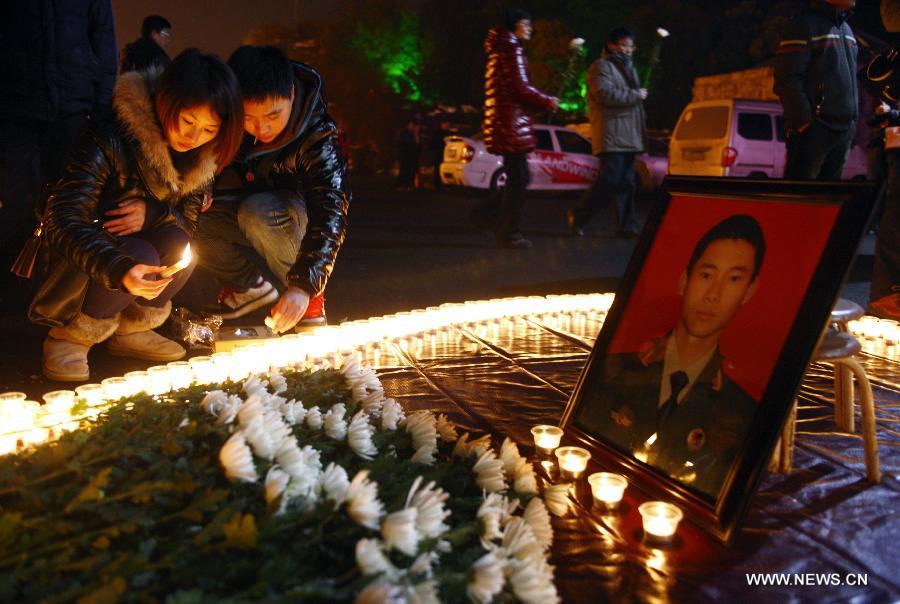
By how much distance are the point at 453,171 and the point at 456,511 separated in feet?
48.5

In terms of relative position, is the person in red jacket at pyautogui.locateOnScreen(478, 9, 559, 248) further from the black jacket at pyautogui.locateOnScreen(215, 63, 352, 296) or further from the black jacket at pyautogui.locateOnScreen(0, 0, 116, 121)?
the black jacket at pyautogui.locateOnScreen(215, 63, 352, 296)

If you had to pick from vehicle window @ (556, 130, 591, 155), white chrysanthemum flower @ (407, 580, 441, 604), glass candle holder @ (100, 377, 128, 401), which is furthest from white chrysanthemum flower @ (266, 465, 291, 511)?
vehicle window @ (556, 130, 591, 155)

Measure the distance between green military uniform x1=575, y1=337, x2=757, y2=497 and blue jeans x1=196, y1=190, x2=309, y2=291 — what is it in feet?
7.01

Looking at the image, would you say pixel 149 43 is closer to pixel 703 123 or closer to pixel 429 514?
pixel 429 514

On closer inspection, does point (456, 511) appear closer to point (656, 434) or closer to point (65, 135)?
point (656, 434)

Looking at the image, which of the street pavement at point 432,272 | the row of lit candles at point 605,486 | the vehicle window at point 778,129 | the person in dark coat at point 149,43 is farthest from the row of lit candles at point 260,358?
the vehicle window at point 778,129

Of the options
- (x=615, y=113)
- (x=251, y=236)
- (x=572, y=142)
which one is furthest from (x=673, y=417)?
(x=572, y=142)

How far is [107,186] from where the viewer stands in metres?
3.02

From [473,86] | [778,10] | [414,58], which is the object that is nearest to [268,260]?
[778,10]

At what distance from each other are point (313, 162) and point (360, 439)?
2206 mm

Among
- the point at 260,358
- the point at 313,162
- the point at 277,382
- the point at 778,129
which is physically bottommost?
the point at 260,358

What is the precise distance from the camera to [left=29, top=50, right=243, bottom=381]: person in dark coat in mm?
2721

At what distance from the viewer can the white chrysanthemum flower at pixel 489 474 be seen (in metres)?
1.60

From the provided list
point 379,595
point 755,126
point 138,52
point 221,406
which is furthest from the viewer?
point 755,126
